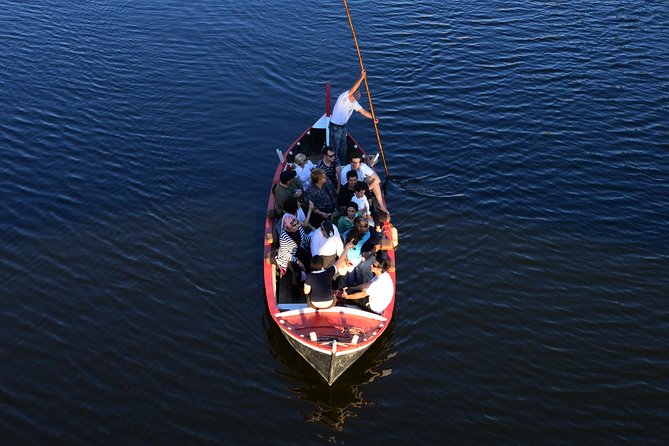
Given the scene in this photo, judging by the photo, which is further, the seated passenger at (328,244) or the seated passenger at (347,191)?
the seated passenger at (347,191)

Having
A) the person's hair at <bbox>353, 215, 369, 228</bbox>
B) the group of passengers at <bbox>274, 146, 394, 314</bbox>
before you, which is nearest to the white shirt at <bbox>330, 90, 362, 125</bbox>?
the group of passengers at <bbox>274, 146, 394, 314</bbox>

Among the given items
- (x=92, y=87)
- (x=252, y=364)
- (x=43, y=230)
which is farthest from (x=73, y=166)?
(x=252, y=364)

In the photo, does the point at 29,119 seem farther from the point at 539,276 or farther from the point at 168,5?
the point at 539,276

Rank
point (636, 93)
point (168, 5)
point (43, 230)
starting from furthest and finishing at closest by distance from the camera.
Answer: point (168, 5) < point (636, 93) < point (43, 230)

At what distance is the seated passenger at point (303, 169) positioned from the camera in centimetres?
Result: 1805

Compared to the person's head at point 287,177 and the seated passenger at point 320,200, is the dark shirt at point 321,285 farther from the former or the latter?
the person's head at point 287,177

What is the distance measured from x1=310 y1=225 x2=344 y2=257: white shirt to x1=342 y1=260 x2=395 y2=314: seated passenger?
886mm

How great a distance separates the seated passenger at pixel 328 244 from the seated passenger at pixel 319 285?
27cm

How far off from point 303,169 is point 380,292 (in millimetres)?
4964

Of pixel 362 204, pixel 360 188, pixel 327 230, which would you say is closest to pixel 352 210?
pixel 360 188

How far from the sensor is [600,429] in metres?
13.4

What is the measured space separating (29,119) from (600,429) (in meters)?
19.9

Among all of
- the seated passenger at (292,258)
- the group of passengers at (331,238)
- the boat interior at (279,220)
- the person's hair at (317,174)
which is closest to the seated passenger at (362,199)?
the group of passengers at (331,238)

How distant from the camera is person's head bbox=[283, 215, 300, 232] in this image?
51.0 feet
